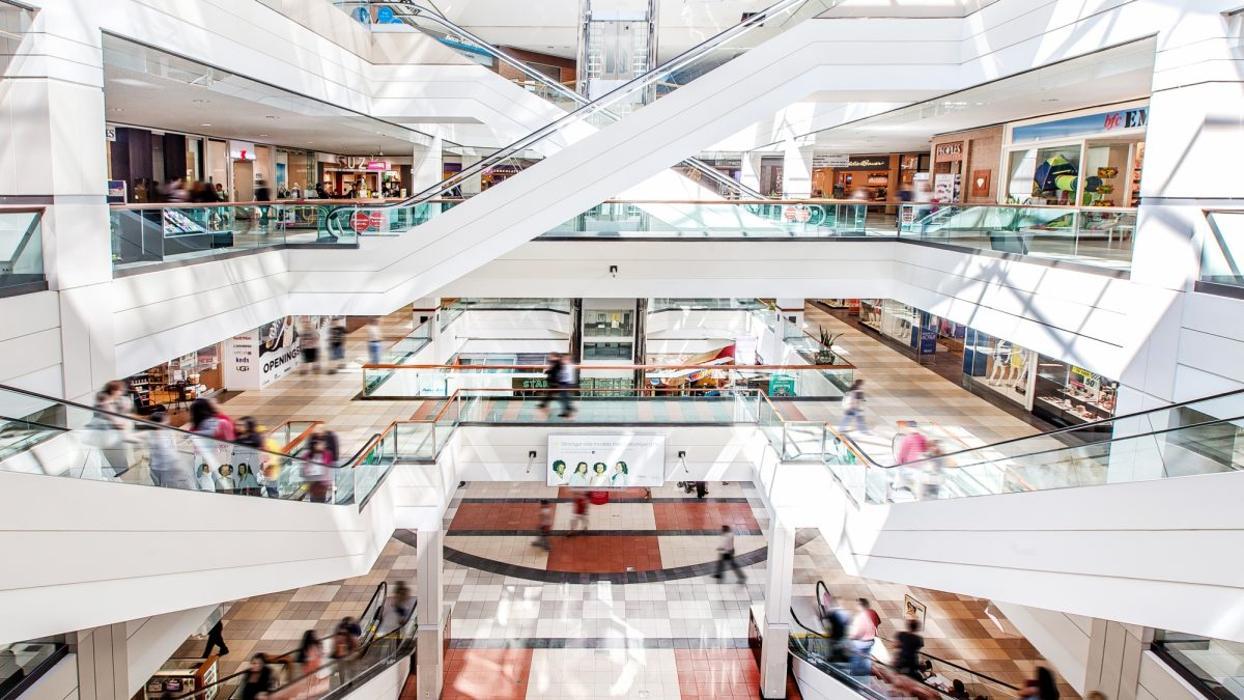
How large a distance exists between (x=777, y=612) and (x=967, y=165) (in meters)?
11.8

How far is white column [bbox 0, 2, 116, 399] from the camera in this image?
6840mm

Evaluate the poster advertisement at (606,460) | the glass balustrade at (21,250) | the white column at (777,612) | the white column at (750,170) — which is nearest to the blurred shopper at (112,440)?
the glass balustrade at (21,250)

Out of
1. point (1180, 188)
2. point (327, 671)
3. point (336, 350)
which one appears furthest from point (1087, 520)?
point (336, 350)

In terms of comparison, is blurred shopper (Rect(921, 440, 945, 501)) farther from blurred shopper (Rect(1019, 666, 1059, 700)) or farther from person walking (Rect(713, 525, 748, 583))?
person walking (Rect(713, 525, 748, 583))

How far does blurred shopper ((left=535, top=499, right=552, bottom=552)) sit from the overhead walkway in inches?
310

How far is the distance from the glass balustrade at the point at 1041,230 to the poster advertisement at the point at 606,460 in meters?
5.48

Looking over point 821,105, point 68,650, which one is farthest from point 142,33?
point 821,105

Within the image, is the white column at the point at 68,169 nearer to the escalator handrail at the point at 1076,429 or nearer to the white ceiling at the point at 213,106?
the white ceiling at the point at 213,106

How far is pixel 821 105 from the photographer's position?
17.0 m

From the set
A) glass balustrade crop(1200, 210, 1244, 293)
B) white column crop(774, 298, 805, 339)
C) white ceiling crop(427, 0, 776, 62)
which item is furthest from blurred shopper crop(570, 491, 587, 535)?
white ceiling crop(427, 0, 776, 62)

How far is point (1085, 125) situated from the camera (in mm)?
13688

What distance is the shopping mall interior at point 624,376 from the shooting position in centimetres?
600

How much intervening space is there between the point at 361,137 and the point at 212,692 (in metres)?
14.6

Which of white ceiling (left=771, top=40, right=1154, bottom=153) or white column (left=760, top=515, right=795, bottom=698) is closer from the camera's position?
white ceiling (left=771, top=40, right=1154, bottom=153)
